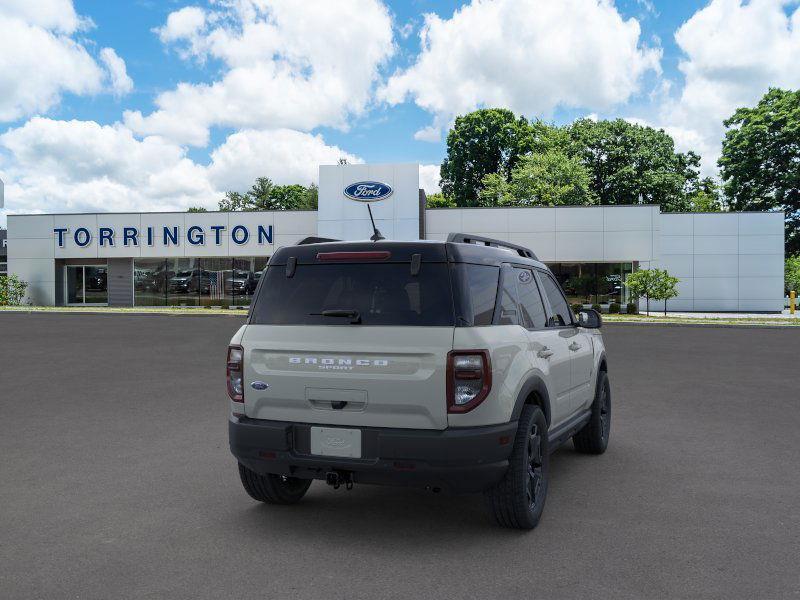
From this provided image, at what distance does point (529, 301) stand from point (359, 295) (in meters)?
1.40

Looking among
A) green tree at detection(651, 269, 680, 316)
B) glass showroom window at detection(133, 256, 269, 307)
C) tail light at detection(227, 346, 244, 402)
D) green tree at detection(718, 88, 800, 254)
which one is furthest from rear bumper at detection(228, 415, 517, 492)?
green tree at detection(718, 88, 800, 254)

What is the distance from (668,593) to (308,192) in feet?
288

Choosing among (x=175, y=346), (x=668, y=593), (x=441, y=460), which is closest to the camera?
(x=668, y=593)

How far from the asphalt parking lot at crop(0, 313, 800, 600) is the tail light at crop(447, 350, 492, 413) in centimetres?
87

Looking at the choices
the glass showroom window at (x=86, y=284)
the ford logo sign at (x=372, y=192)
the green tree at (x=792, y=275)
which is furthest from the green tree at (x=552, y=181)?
the green tree at (x=792, y=275)

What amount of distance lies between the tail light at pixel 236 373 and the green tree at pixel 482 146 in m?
58.4

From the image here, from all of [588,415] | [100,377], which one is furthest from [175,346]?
[588,415]

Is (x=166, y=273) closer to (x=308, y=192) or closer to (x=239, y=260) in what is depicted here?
(x=239, y=260)

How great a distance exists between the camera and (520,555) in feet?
13.1

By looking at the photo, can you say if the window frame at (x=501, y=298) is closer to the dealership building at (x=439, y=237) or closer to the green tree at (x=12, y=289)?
the dealership building at (x=439, y=237)

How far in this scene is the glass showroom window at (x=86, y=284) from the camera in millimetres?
41938

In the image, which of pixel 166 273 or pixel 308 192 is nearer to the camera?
pixel 166 273

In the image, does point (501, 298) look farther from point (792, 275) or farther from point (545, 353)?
point (792, 275)

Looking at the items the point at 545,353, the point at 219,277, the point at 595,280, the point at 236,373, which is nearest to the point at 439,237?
the point at 595,280
